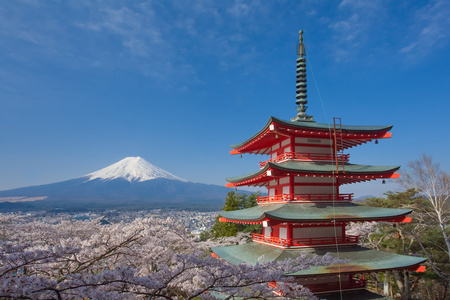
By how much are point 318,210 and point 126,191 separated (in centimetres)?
14639

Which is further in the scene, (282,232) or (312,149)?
(312,149)

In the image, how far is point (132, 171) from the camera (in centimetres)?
17112

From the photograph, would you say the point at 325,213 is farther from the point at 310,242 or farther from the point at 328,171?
the point at 328,171

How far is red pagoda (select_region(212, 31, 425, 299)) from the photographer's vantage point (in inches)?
426

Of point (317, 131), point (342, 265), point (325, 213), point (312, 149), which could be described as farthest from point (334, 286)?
point (317, 131)

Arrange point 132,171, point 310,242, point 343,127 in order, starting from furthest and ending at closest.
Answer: point 132,171
point 343,127
point 310,242

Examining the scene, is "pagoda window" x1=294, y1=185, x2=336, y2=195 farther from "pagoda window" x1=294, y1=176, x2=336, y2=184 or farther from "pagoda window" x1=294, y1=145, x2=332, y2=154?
"pagoda window" x1=294, y1=145, x2=332, y2=154

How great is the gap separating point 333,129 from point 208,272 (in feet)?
30.6

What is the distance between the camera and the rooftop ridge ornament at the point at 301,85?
14805mm

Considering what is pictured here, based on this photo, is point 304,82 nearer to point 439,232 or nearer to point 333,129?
point 333,129

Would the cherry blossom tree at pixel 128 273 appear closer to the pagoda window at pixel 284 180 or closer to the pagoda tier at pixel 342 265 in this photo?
the pagoda tier at pixel 342 265

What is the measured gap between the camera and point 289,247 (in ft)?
37.1

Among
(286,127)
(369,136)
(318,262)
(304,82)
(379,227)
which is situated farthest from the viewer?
(379,227)

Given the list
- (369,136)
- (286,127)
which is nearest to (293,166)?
(286,127)
